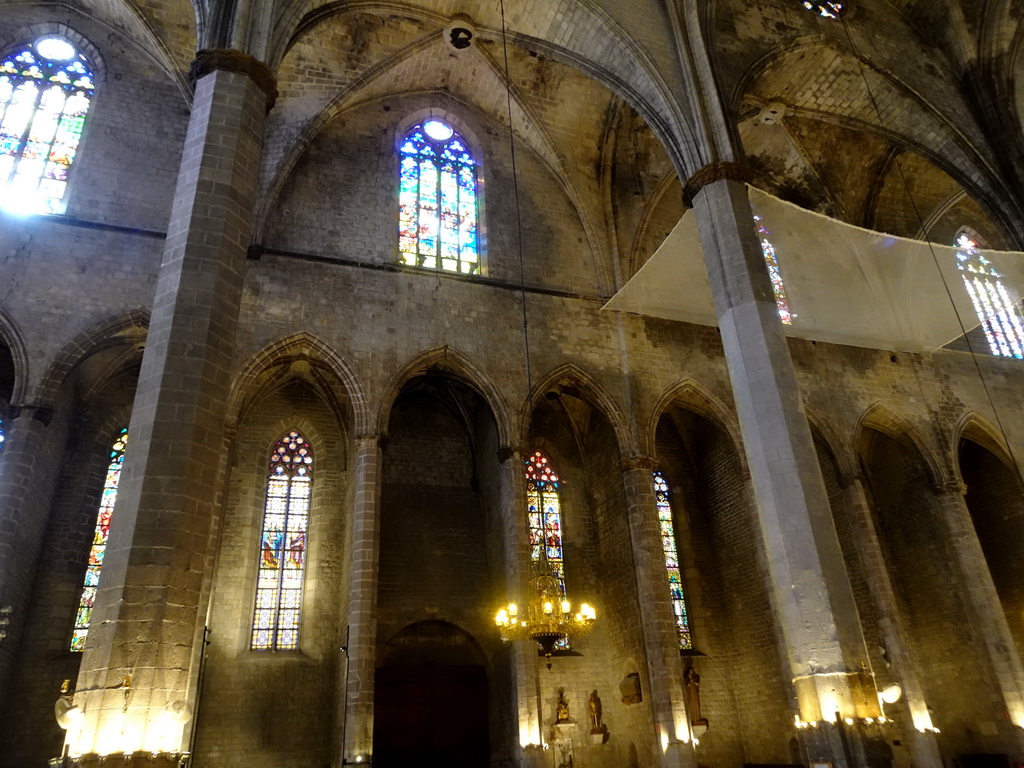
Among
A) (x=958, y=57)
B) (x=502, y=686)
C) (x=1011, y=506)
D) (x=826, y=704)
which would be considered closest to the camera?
(x=826, y=704)

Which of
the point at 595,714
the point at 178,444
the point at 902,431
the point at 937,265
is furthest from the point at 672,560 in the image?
the point at 178,444

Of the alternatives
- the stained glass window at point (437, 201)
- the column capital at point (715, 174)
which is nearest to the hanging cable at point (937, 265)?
the column capital at point (715, 174)

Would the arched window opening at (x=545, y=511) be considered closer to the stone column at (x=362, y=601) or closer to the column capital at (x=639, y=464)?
the column capital at (x=639, y=464)

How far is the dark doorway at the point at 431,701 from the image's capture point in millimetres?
13859

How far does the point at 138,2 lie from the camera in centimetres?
1364

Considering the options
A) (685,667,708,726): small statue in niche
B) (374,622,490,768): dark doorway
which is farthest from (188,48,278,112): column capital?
(685,667,708,726): small statue in niche

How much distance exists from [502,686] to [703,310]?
8167 millimetres

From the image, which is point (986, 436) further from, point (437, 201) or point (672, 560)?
point (437, 201)

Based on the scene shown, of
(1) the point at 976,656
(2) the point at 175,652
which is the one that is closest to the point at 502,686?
(2) the point at 175,652

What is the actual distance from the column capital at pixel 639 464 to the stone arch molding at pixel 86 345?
8452 millimetres

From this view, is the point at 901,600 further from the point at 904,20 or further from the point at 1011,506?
the point at 904,20

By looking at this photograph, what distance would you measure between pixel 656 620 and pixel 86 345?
10.2 m

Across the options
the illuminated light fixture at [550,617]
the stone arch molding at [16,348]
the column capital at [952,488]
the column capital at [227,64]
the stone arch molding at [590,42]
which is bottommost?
the illuminated light fixture at [550,617]

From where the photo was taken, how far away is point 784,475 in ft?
32.1
